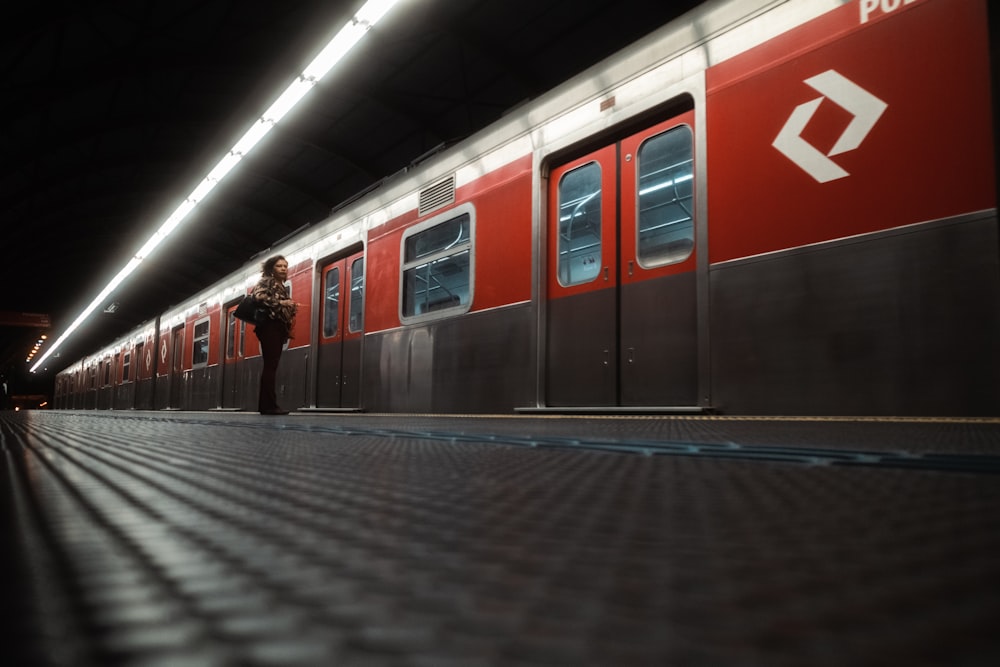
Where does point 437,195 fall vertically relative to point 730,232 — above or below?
above

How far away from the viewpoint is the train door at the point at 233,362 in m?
8.82

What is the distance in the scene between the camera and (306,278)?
7.12 metres

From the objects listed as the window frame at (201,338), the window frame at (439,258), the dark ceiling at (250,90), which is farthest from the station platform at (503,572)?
the window frame at (201,338)

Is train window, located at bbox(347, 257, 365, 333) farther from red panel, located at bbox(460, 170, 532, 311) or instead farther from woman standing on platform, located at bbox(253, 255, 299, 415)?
red panel, located at bbox(460, 170, 532, 311)

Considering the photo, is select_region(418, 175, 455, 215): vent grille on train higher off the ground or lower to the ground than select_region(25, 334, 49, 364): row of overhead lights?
lower

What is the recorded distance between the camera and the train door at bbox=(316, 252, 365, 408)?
20.4 ft

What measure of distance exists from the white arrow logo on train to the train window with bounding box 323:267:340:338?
15.3 feet

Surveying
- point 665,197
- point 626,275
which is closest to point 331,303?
point 626,275

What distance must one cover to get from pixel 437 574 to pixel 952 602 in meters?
0.22

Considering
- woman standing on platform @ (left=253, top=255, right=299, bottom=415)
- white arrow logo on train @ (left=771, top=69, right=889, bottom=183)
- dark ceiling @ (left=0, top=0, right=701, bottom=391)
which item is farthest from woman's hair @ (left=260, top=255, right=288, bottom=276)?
white arrow logo on train @ (left=771, top=69, right=889, bottom=183)

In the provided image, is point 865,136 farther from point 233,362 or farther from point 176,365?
point 176,365

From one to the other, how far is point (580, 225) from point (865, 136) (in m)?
1.70

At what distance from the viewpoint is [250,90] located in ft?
34.9

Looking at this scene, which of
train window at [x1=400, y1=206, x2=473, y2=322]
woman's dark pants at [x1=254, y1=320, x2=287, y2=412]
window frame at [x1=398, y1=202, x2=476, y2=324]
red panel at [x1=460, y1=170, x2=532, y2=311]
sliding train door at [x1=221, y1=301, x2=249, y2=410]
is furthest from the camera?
sliding train door at [x1=221, y1=301, x2=249, y2=410]
